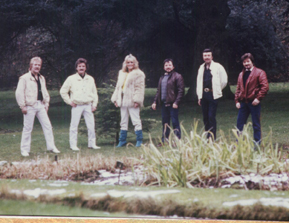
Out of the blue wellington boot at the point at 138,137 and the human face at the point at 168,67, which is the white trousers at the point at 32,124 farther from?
the human face at the point at 168,67

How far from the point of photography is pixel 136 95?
7.04 m

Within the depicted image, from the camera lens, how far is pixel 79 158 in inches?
234

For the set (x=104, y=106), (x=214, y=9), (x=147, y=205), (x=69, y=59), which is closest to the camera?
(x=147, y=205)

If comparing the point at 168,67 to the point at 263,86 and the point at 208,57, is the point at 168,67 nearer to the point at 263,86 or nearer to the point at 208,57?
the point at 208,57

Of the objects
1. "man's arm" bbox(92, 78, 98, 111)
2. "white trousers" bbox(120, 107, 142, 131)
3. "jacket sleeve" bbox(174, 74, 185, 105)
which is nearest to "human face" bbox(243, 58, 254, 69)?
"jacket sleeve" bbox(174, 74, 185, 105)

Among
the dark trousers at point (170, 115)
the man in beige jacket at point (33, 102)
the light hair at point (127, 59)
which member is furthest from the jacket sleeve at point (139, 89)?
the man in beige jacket at point (33, 102)

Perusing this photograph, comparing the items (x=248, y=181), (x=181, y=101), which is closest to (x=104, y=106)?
(x=181, y=101)

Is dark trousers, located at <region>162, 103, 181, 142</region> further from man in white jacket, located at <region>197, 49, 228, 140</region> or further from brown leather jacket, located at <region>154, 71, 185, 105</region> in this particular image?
man in white jacket, located at <region>197, 49, 228, 140</region>

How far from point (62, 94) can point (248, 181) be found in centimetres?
278

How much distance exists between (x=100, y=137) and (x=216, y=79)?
184 centimetres

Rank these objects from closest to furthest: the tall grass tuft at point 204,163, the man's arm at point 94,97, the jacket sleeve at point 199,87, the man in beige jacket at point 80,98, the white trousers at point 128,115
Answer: the tall grass tuft at point 204,163 < the man in beige jacket at point 80,98 < the man's arm at point 94,97 < the white trousers at point 128,115 < the jacket sleeve at point 199,87

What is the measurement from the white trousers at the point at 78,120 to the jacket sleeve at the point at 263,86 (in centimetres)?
229

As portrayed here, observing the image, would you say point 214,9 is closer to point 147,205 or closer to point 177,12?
point 177,12

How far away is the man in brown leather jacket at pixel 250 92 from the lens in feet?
21.5
